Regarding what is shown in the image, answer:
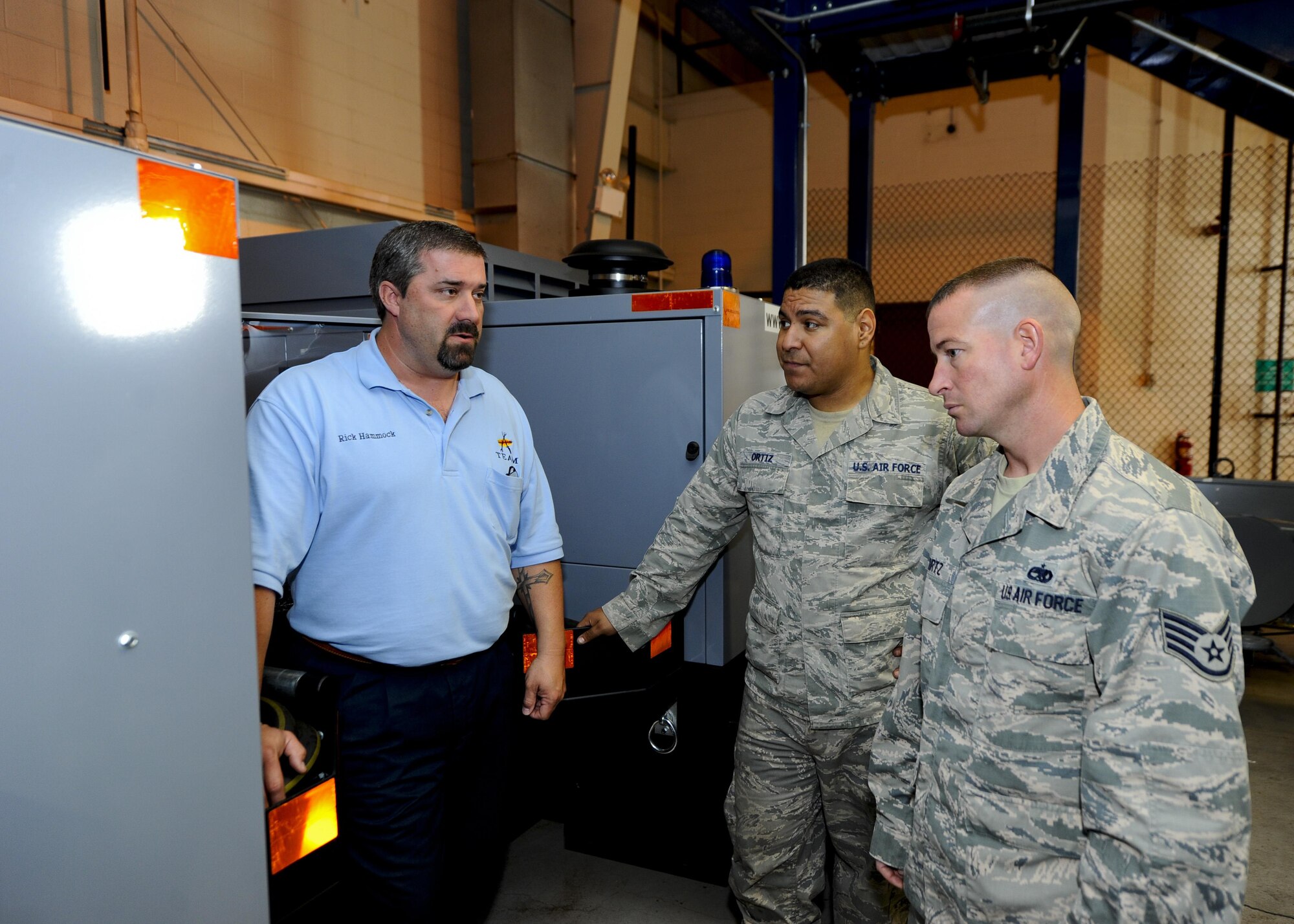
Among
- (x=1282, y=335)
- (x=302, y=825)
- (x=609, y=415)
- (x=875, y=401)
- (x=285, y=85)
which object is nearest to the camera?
(x=302, y=825)

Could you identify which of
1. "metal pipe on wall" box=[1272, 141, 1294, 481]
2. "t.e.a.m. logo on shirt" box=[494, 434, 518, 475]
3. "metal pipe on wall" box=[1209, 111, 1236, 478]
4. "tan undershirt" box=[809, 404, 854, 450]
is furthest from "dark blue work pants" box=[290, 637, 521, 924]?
"metal pipe on wall" box=[1272, 141, 1294, 481]

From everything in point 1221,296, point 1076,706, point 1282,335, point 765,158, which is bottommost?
point 1076,706

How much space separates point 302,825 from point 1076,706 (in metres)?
1.08

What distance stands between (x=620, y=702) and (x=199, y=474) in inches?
51.1

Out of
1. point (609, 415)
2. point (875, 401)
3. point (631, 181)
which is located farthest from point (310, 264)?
point (631, 181)

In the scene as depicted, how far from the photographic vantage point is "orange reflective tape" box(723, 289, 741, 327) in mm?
2131

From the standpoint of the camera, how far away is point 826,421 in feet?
6.70

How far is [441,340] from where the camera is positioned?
5.33ft

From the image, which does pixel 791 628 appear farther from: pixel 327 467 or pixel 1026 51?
pixel 1026 51

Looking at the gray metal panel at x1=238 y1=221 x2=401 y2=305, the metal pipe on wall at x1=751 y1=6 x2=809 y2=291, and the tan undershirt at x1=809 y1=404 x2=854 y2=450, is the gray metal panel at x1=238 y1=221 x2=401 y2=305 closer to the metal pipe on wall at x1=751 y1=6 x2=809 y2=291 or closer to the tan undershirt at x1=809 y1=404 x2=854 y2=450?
the tan undershirt at x1=809 y1=404 x2=854 y2=450

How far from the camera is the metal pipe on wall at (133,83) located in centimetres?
355

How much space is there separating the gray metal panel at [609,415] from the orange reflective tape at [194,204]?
1.24 meters

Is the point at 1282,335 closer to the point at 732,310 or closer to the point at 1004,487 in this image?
the point at 732,310

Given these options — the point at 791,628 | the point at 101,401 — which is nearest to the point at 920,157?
the point at 791,628
